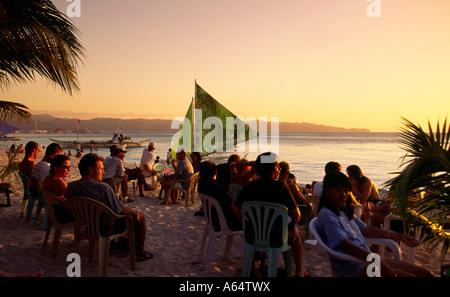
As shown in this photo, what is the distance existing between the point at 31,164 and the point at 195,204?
3.81m

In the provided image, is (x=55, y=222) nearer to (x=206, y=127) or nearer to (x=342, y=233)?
(x=342, y=233)

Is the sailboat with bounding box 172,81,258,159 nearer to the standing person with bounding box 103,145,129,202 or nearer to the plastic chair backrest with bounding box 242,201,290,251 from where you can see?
the standing person with bounding box 103,145,129,202

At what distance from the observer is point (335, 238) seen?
7.84ft

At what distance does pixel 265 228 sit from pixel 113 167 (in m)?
5.57

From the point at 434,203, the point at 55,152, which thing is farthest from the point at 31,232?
the point at 434,203

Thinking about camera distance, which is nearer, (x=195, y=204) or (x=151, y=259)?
(x=151, y=259)

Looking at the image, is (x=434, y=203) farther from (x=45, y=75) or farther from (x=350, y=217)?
(x=45, y=75)

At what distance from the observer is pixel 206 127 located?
14336mm

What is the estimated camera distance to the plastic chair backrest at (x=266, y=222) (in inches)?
117

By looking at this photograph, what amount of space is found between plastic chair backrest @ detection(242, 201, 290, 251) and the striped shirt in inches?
210

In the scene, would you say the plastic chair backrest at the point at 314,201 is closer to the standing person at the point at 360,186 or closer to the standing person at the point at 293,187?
the standing person at the point at 293,187

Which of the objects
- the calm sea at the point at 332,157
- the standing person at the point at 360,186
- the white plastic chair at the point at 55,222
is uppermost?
the standing person at the point at 360,186

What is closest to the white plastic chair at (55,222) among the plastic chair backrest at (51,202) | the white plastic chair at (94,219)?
the plastic chair backrest at (51,202)

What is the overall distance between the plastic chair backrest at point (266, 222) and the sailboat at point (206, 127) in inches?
379
